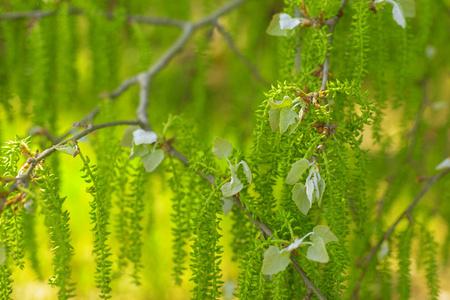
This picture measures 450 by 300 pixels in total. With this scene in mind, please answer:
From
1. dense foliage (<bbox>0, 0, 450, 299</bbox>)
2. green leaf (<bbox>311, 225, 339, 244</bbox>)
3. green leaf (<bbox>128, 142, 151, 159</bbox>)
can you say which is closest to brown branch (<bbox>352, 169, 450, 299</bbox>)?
dense foliage (<bbox>0, 0, 450, 299</bbox>)

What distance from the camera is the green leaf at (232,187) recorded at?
0.53 m

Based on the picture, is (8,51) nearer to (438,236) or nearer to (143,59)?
(143,59)

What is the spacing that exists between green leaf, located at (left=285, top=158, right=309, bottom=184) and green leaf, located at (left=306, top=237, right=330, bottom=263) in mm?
70

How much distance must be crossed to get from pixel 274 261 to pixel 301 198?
8 cm

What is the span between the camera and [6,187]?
0.50 meters

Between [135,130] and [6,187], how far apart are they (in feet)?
0.76

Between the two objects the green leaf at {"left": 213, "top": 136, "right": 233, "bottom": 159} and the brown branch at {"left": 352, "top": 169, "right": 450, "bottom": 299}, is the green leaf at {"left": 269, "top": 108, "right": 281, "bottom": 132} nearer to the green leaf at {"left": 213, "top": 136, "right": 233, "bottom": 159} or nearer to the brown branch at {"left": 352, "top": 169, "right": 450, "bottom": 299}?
the green leaf at {"left": 213, "top": 136, "right": 233, "bottom": 159}

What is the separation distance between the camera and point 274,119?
52 centimetres

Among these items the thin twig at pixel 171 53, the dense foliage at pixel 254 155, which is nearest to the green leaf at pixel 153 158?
the dense foliage at pixel 254 155

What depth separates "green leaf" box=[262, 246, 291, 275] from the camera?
1.57ft

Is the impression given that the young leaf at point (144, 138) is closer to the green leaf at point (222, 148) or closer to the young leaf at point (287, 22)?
the green leaf at point (222, 148)

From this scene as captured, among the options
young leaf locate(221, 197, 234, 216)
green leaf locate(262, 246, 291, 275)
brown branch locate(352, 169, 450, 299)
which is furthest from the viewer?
brown branch locate(352, 169, 450, 299)

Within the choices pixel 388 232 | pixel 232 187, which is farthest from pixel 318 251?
pixel 388 232

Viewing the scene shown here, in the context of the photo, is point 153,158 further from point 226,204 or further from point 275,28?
point 275,28
